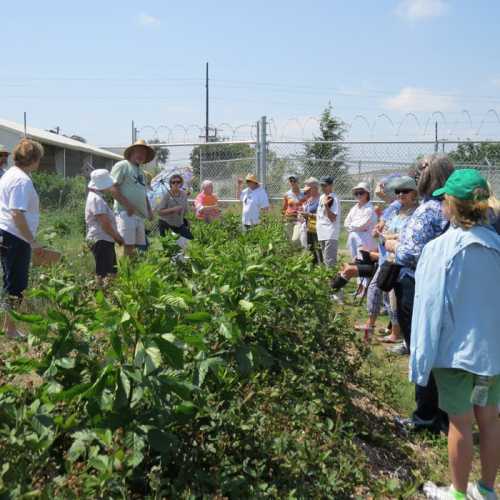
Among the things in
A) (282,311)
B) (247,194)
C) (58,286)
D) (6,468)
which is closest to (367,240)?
(247,194)

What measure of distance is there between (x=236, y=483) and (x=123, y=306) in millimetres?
759

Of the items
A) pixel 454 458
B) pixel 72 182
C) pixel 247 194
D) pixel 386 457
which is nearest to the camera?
pixel 454 458

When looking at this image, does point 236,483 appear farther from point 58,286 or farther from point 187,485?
point 58,286

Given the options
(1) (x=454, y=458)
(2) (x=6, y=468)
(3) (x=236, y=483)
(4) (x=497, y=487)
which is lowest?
(4) (x=497, y=487)

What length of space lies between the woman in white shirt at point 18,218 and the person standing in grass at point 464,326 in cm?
345

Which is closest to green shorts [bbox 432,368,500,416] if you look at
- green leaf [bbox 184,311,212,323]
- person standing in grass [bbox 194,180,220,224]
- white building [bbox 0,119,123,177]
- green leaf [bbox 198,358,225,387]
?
green leaf [bbox 198,358,225,387]

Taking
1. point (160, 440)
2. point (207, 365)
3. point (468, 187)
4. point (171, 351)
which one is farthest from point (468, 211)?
point (160, 440)

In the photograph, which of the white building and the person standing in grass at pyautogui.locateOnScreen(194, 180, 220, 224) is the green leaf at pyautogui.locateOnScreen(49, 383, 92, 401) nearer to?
the person standing in grass at pyautogui.locateOnScreen(194, 180, 220, 224)

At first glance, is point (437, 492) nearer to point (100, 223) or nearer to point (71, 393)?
point (71, 393)

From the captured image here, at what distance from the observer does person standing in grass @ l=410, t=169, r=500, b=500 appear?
3047mm

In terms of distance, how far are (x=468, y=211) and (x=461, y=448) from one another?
1.14 metres

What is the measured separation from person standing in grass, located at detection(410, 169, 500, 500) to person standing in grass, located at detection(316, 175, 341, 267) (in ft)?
19.0

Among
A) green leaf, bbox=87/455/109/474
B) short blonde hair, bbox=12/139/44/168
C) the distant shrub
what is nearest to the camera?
green leaf, bbox=87/455/109/474

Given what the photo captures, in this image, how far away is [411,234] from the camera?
4.24 m
